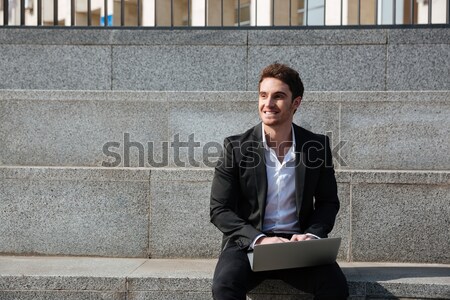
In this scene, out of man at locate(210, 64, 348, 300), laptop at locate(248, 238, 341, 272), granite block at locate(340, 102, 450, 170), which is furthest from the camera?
granite block at locate(340, 102, 450, 170)

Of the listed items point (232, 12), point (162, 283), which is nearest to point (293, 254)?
point (162, 283)

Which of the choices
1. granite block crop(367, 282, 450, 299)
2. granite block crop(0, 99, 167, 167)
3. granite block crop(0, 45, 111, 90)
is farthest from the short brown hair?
granite block crop(0, 45, 111, 90)

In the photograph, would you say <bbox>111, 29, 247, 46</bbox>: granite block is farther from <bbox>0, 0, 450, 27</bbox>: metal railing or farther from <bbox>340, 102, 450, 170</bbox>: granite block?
<bbox>340, 102, 450, 170</bbox>: granite block

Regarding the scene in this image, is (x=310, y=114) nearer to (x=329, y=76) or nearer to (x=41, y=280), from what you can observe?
(x=329, y=76)

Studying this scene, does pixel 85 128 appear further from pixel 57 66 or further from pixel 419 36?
pixel 419 36

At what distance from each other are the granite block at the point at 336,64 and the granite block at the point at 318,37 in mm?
51

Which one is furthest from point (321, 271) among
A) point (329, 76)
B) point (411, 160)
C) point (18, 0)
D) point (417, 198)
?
point (18, 0)

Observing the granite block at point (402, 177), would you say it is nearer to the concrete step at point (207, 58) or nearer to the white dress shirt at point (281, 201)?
the white dress shirt at point (281, 201)

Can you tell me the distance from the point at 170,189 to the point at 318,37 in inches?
99.9

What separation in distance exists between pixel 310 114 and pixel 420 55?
1.70 metres

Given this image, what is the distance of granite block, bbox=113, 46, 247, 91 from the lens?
699 cm

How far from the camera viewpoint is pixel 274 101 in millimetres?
4312

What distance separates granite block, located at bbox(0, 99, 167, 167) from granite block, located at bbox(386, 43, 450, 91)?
247 centimetres

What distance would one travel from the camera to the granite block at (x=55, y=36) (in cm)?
705
